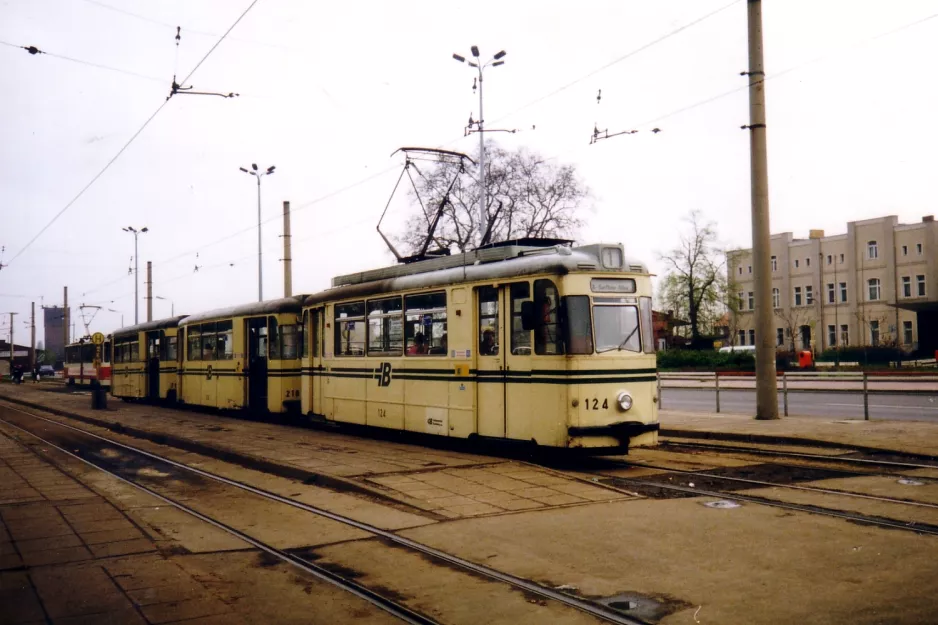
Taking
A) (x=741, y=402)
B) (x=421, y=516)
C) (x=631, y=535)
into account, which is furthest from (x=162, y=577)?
(x=741, y=402)

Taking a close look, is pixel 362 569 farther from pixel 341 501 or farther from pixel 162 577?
pixel 341 501

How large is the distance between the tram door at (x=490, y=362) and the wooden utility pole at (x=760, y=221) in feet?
22.9

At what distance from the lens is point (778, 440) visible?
1453 centimetres

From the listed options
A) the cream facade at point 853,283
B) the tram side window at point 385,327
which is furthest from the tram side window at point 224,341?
the cream facade at point 853,283

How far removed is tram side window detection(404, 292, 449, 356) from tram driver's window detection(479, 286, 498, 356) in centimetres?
87

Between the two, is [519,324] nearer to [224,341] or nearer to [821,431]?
[821,431]

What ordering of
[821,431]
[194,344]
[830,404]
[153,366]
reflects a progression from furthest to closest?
[153,366] < [194,344] < [830,404] < [821,431]

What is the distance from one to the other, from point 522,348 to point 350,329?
17.6 feet

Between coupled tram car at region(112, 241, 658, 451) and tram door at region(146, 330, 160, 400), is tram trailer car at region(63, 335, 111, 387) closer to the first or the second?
tram door at region(146, 330, 160, 400)

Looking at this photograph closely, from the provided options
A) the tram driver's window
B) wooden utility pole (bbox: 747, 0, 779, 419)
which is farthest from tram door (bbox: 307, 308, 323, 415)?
wooden utility pole (bbox: 747, 0, 779, 419)

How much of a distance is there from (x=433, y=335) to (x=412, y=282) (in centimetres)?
114

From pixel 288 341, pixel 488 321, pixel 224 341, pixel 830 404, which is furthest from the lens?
pixel 830 404

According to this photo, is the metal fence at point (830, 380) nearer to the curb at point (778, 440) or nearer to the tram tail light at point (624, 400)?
the curb at point (778, 440)

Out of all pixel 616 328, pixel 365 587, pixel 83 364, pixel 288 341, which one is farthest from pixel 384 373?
pixel 83 364
